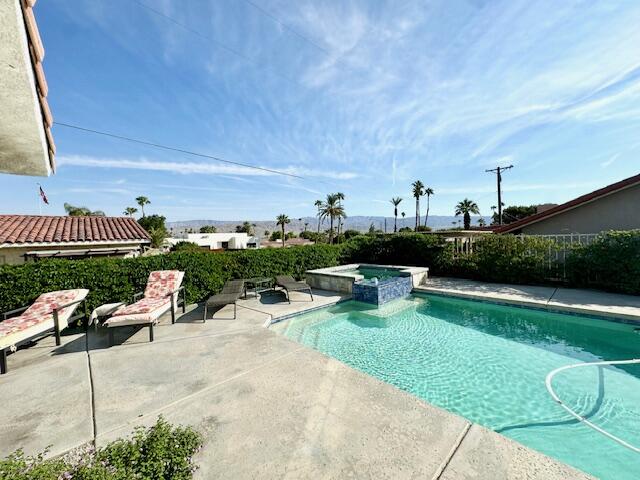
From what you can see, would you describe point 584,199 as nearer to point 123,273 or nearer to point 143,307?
point 143,307

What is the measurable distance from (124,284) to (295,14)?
369 inches

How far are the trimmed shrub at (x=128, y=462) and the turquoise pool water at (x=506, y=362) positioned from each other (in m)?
3.02

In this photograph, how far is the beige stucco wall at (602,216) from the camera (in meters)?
9.74

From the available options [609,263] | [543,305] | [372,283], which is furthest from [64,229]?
[609,263]

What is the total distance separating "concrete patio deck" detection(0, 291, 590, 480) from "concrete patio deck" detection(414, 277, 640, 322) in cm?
620

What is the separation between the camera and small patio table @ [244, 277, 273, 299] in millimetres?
8367

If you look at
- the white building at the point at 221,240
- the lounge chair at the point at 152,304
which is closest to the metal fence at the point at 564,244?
the lounge chair at the point at 152,304

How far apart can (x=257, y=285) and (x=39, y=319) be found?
5292mm

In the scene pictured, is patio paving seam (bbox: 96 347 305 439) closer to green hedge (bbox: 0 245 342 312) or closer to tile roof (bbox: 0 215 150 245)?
green hedge (bbox: 0 245 342 312)

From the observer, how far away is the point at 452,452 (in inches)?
87.0

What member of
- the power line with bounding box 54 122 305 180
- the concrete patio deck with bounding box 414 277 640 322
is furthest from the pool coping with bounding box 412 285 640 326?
the power line with bounding box 54 122 305 180

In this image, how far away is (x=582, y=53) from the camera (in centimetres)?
705

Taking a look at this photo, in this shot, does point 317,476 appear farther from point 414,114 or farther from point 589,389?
point 414,114

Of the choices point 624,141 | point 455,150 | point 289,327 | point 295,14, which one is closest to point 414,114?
point 455,150
